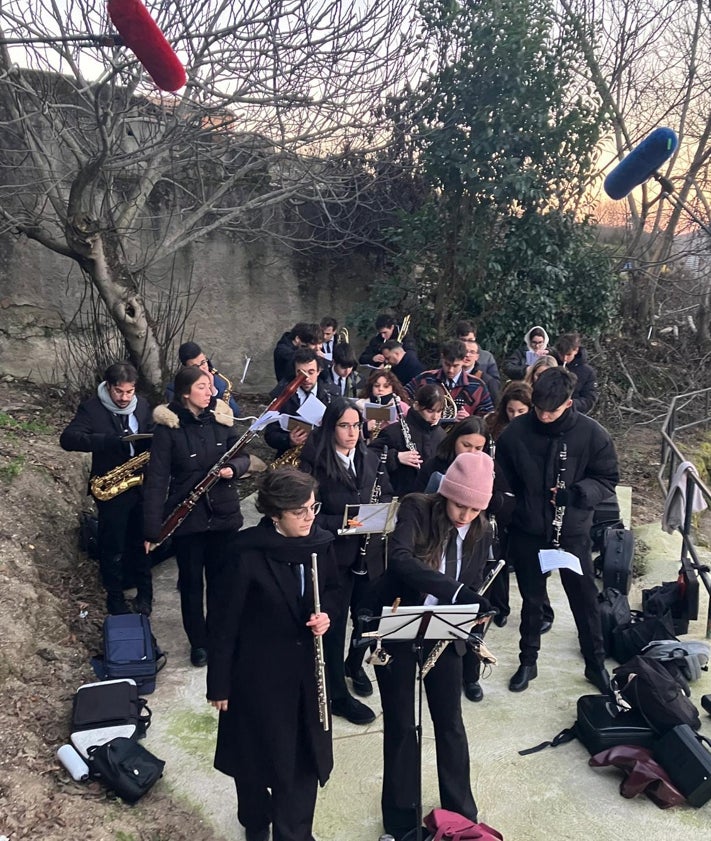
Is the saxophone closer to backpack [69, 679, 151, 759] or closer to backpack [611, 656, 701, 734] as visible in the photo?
backpack [69, 679, 151, 759]

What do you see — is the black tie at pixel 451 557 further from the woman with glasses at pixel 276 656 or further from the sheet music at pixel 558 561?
the sheet music at pixel 558 561

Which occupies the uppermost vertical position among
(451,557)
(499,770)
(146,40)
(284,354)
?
(146,40)

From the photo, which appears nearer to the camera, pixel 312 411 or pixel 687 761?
pixel 687 761

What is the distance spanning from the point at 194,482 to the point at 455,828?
2.56 meters

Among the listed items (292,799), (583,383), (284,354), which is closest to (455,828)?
(292,799)

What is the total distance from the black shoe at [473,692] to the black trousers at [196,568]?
178 cm

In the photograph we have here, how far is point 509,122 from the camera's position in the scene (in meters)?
9.52

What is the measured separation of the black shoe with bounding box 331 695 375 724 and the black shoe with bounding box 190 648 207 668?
3.32 ft

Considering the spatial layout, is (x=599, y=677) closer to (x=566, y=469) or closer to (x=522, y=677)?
(x=522, y=677)

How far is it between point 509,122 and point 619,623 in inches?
272

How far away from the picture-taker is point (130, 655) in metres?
4.69

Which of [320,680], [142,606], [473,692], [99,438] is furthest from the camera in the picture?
[142,606]

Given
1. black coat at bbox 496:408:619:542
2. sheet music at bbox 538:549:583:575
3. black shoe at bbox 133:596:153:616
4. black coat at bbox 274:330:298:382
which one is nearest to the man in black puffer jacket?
black coat at bbox 496:408:619:542

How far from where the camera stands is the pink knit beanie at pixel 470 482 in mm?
3186
